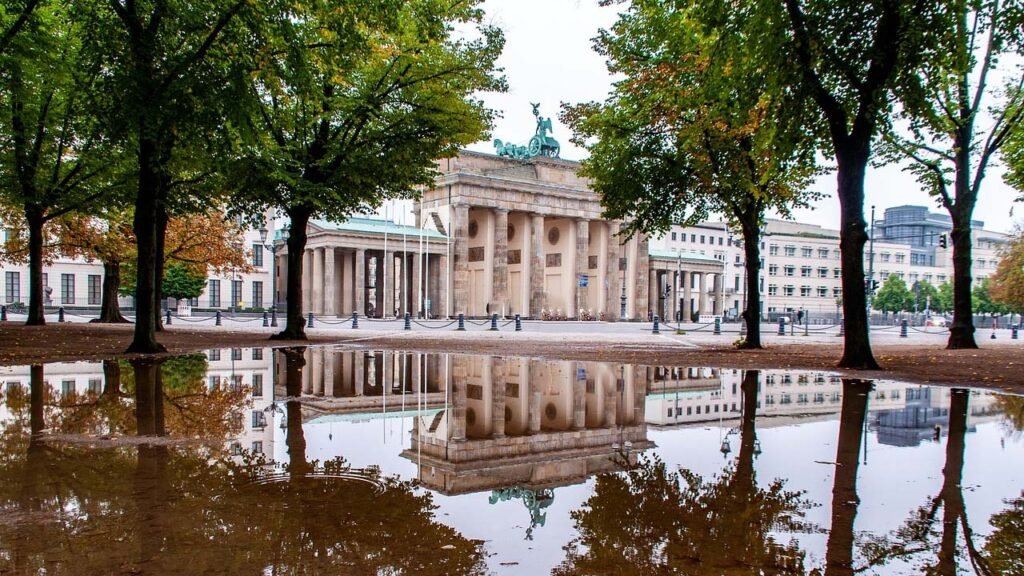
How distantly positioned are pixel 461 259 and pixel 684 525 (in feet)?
218

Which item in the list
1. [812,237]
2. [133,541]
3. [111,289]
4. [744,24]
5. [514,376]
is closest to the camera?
[133,541]

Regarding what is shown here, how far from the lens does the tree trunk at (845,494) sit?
351cm

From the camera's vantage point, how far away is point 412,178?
24141mm

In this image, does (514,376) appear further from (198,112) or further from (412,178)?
(412,178)

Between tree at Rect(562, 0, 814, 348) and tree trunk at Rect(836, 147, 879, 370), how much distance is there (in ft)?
4.39

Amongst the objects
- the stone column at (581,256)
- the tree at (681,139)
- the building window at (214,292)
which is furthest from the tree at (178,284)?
the tree at (681,139)

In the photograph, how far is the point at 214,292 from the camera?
241 ft

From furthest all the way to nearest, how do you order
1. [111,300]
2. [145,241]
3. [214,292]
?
[214,292]
[111,300]
[145,241]

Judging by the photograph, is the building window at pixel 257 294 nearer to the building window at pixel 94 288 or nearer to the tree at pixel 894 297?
the building window at pixel 94 288

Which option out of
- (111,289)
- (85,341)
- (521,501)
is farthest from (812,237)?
(521,501)

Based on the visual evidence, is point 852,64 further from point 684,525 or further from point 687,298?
point 687,298

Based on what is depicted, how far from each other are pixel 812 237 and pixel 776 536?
126464 millimetres

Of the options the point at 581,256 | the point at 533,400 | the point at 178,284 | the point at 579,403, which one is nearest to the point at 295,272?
the point at 533,400

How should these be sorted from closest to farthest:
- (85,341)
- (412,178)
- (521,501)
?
(521,501) < (85,341) < (412,178)
